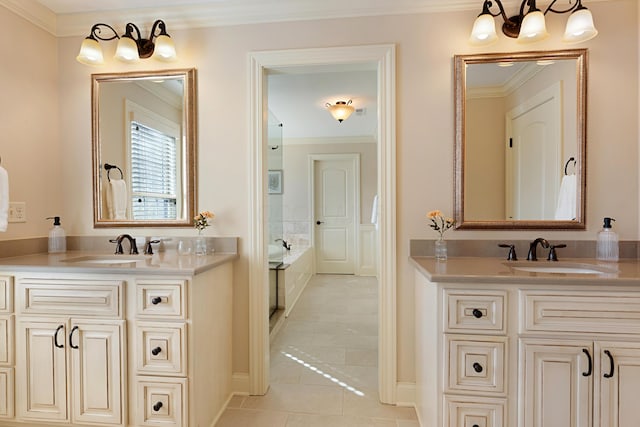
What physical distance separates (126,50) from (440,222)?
215 centimetres

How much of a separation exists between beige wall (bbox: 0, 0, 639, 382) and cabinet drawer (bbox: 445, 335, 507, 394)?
55cm

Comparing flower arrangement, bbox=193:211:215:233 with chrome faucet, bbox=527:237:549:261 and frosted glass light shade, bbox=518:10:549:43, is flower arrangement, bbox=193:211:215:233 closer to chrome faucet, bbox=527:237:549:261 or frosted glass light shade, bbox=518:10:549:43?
chrome faucet, bbox=527:237:549:261

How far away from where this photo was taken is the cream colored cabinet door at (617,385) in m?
1.33

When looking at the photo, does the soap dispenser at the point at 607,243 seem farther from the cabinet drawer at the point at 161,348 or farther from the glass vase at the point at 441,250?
the cabinet drawer at the point at 161,348

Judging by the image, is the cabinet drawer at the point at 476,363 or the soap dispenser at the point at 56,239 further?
the soap dispenser at the point at 56,239

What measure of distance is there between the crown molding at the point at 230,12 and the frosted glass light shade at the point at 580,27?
0.29 meters

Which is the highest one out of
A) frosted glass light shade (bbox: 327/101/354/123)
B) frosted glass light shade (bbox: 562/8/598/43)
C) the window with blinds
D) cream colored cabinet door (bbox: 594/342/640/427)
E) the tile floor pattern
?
frosted glass light shade (bbox: 327/101/354/123)

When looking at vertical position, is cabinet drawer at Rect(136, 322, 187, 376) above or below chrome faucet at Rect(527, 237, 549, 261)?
below

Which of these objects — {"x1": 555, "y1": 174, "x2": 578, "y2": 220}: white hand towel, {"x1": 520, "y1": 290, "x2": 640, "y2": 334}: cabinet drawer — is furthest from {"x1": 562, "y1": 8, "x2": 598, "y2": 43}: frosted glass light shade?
{"x1": 520, "y1": 290, "x2": 640, "y2": 334}: cabinet drawer

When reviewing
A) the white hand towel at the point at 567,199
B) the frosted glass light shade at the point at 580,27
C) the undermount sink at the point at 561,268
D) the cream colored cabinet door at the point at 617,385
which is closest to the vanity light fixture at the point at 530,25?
the frosted glass light shade at the point at 580,27

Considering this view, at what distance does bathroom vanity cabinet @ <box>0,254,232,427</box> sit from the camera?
1.54m

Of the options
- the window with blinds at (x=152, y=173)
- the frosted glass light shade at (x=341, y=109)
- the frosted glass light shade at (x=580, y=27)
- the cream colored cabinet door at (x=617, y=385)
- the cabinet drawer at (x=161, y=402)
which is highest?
the frosted glass light shade at (x=341, y=109)

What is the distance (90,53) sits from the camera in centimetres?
195

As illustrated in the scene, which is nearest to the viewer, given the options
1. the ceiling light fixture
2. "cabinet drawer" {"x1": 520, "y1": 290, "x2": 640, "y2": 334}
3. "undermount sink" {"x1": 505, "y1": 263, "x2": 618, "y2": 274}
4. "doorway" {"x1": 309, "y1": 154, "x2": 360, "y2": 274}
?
"cabinet drawer" {"x1": 520, "y1": 290, "x2": 640, "y2": 334}
